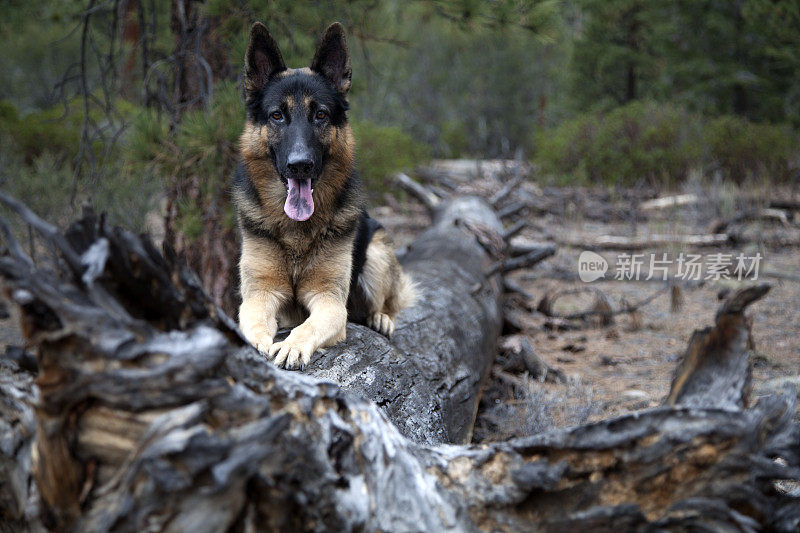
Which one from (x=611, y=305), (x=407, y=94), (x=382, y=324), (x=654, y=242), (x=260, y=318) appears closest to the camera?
(x=260, y=318)

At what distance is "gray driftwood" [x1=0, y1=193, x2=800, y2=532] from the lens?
1469mm

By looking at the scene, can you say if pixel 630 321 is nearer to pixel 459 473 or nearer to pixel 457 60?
pixel 459 473

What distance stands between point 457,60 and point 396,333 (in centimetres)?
2182

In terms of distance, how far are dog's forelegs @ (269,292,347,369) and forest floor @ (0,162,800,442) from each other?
1.23 m

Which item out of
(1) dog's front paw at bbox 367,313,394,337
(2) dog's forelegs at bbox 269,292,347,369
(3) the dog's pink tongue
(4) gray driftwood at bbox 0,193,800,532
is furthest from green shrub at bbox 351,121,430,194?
(4) gray driftwood at bbox 0,193,800,532

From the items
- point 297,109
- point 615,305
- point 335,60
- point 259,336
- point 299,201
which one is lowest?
point 615,305

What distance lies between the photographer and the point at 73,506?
1539 mm

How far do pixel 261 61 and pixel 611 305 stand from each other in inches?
181

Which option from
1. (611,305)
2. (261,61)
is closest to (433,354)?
(261,61)

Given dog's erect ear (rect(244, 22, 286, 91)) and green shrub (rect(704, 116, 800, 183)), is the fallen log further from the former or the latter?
dog's erect ear (rect(244, 22, 286, 91))

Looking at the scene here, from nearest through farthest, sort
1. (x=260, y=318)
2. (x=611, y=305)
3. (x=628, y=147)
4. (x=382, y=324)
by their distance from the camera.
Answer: (x=260, y=318)
(x=382, y=324)
(x=611, y=305)
(x=628, y=147)

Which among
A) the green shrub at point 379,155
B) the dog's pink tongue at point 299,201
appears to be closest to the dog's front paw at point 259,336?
the dog's pink tongue at point 299,201

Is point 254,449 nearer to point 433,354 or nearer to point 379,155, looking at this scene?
point 433,354

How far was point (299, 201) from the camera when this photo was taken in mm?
3459
